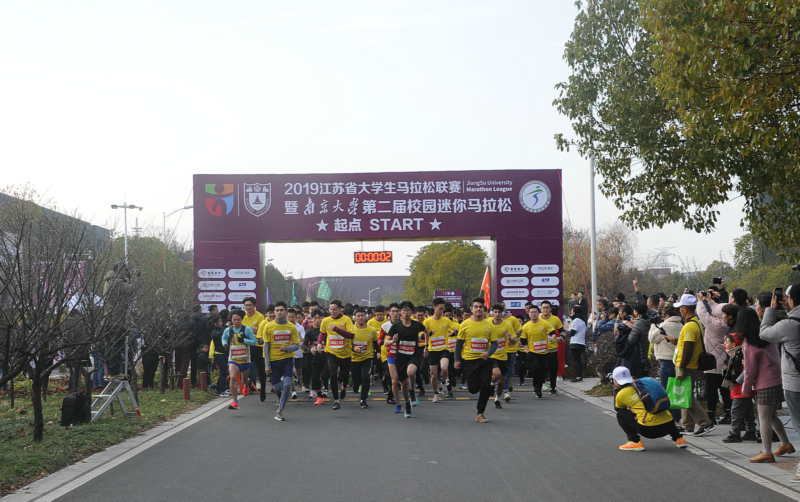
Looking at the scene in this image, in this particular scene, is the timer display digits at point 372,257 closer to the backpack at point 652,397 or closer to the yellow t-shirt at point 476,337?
the yellow t-shirt at point 476,337

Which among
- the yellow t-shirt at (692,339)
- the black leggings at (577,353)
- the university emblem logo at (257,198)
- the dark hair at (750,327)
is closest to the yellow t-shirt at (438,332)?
the black leggings at (577,353)

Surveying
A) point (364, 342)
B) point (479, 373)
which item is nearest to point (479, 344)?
point (479, 373)

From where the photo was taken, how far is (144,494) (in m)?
7.21

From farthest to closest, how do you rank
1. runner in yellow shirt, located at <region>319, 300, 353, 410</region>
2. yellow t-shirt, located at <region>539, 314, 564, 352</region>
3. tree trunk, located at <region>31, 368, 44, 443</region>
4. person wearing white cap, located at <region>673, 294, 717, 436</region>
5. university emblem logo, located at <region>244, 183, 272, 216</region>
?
1. university emblem logo, located at <region>244, 183, 272, 216</region>
2. yellow t-shirt, located at <region>539, 314, 564, 352</region>
3. runner in yellow shirt, located at <region>319, 300, 353, 410</region>
4. person wearing white cap, located at <region>673, 294, 717, 436</region>
5. tree trunk, located at <region>31, 368, 44, 443</region>

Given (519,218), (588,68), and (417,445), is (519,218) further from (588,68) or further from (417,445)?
(417,445)

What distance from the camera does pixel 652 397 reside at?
9242 mm

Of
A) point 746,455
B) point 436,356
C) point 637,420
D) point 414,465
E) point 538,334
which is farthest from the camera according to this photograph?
point 538,334

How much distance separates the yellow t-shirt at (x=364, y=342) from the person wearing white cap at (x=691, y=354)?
5897 mm

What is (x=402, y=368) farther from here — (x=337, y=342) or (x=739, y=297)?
(x=739, y=297)

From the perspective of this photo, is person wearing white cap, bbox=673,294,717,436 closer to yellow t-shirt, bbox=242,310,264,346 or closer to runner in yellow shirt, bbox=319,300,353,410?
runner in yellow shirt, bbox=319,300,353,410

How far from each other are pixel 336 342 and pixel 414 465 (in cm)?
634

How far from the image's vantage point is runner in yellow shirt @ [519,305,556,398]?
1627 centimetres

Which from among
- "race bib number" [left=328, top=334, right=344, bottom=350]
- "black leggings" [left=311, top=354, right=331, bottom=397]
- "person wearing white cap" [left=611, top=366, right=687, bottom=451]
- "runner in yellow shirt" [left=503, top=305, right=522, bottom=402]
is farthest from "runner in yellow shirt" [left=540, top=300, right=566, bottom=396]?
"person wearing white cap" [left=611, top=366, right=687, bottom=451]

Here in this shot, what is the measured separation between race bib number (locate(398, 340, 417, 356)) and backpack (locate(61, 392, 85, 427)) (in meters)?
4.90
